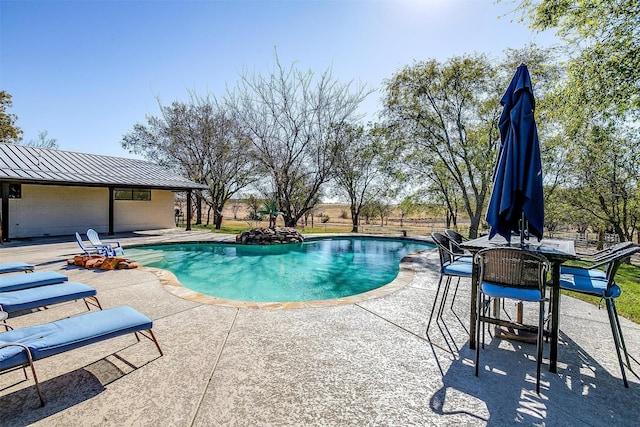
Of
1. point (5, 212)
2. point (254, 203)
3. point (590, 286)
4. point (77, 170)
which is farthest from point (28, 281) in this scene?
point (254, 203)

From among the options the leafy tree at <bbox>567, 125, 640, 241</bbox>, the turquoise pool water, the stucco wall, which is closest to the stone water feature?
the turquoise pool water

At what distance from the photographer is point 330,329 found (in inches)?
125

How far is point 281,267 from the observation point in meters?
8.14

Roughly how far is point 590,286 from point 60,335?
14.5 ft

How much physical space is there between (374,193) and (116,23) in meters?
15.2

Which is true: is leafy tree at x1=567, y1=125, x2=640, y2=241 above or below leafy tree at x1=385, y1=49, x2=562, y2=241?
below

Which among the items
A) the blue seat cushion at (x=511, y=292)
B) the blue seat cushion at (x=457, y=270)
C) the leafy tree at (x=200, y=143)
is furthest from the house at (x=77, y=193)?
the blue seat cushion at (x=511, y=292)

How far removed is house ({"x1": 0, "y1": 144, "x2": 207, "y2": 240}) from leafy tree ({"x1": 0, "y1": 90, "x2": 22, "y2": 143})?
923 centimetres

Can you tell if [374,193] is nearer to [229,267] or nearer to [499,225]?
[229,267]

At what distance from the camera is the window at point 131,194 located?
13.3 meters

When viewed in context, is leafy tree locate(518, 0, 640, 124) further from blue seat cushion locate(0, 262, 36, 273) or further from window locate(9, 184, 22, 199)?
window locate(9, 184, 22, 199)

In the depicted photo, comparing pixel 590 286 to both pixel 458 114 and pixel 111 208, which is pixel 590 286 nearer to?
pixel 458 114

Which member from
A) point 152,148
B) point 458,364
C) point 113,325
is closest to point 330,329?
point 458,364

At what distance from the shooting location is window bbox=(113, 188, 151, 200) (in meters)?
Answer: 13.3
